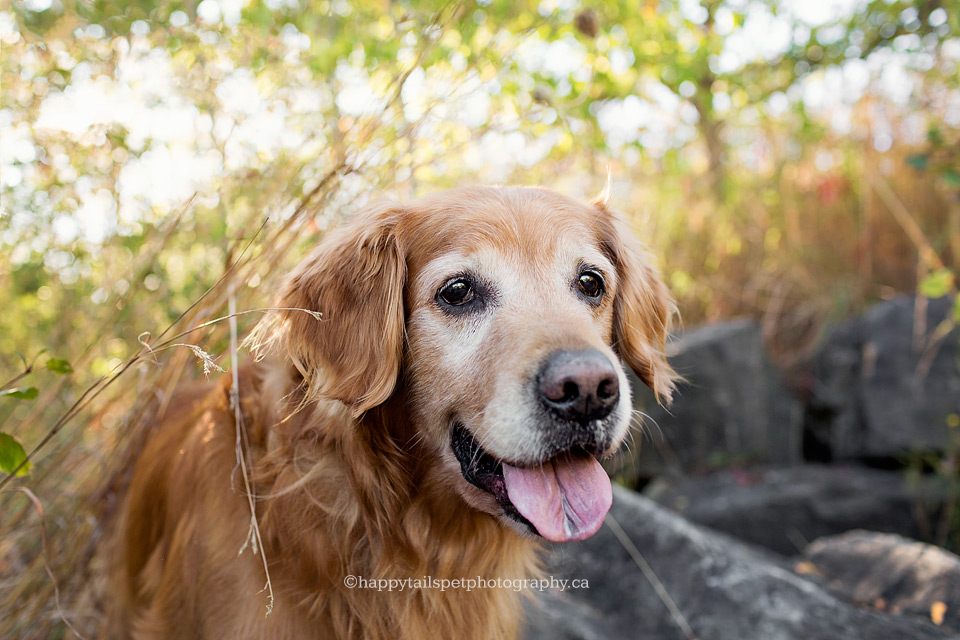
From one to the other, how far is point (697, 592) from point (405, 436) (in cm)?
156

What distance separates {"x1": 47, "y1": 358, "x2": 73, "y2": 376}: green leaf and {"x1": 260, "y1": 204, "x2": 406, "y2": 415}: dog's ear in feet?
1.72

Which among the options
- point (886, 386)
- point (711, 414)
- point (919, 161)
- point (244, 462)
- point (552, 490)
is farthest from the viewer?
point (711, 414)

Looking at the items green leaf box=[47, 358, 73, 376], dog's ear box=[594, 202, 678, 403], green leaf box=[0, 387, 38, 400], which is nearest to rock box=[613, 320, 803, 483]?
dog's ear box=[594, 202, 678, 403]

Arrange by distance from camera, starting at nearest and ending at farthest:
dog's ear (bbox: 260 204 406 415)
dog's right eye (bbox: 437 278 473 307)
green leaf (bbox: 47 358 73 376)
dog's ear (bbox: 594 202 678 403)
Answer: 1. green leaf (bbox: 47 358 73 376)
2. dog's ear (bbox: 260 204 406 415)
3. dog's right eye (bbox: 437 278 473 307)
4. dog's ear (bbox: 594 202 678 403)

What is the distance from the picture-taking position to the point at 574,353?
5.54ft

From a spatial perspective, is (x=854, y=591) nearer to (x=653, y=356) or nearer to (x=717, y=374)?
(x=653, y=356)

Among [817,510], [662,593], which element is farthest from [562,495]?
[817,510]

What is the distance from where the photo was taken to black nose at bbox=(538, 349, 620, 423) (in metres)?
1.67

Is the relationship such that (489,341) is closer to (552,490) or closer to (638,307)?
(552,490)

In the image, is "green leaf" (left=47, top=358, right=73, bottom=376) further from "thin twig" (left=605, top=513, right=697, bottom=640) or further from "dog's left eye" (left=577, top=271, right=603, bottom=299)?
"thin twig" (left=605, top=513, right=697, bottom=640)

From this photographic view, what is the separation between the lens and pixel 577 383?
5.49ft

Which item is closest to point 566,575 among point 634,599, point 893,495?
point 634,599

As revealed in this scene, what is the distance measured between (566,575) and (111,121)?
3.11 meters

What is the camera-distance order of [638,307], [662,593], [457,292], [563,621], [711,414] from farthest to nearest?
[711,414] < [563,621] < [662,593] < [638,307] < [457,292]
